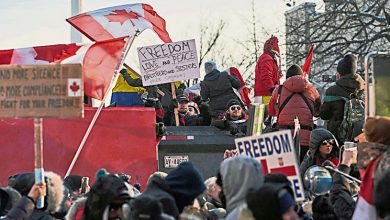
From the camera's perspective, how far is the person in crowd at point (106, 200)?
7.85 meters

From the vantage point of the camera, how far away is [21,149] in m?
13.4

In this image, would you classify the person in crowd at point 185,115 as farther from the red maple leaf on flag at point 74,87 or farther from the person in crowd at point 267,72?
the red maple leaf on flag at point 74,87

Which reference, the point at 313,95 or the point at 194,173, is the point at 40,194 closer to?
the point at 194,173

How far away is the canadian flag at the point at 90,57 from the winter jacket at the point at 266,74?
3.39 m

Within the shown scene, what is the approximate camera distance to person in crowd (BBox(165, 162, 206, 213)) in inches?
306

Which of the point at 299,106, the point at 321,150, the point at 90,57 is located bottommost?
the point at 321,150

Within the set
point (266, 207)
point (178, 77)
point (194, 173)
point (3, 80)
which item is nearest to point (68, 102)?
point (3, 80)

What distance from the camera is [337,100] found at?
1348 cm

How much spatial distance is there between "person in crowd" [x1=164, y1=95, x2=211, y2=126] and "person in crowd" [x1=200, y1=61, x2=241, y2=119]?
0.14 metres

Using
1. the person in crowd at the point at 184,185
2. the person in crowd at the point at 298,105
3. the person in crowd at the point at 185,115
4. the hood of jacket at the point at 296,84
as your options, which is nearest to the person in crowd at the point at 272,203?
the person in crowd at the point at 184,185

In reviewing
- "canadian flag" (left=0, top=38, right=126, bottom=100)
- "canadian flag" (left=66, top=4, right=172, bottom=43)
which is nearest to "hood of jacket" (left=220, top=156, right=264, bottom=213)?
"canadian flag" (left=0, top=38, right=126, bottom=100)

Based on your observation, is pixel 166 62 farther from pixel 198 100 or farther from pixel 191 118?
pixel 198 100

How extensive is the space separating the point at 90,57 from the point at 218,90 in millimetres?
4510

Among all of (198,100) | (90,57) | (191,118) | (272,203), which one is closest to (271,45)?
(191,118)
